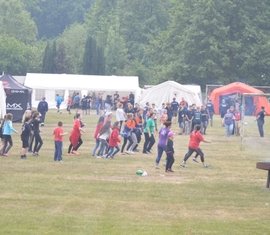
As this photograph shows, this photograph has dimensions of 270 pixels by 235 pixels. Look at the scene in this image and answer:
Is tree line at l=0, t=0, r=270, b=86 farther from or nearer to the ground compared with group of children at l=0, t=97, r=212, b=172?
farther from the ground

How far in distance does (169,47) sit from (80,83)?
19413mm

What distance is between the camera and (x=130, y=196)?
21703 mm

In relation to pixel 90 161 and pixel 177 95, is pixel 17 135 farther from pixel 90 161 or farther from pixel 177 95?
pixel 177 95

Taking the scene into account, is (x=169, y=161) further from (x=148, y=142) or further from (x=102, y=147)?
(x=148, y=142)

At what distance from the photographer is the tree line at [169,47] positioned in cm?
8156

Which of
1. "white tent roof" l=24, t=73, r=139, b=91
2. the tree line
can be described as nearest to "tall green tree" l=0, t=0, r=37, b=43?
the tree line

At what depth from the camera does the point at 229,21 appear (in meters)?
82.7

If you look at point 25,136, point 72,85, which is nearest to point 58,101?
point 72,85

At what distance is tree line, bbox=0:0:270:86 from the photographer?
81562 millimetres

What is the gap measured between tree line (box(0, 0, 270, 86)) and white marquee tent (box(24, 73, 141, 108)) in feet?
41.0

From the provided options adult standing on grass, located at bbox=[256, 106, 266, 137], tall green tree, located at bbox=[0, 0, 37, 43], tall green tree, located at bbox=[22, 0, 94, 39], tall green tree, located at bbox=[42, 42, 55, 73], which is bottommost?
adult standing on grass, located at bbox=[256, 106, 266, 137]

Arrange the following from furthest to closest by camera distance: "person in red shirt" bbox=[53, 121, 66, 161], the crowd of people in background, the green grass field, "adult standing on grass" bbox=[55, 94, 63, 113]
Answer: "adult standing on grass" bbox=[55, 94, 63, 113]
"person in red shirt" bbox=[53, 121, 66, 161]
the crowd of people in background
the green grass field

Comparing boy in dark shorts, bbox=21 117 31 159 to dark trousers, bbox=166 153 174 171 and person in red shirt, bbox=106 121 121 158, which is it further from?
dark trousers, bbox=166 153 174 171

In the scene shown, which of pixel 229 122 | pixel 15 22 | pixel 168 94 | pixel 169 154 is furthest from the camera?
pixel 15 22
